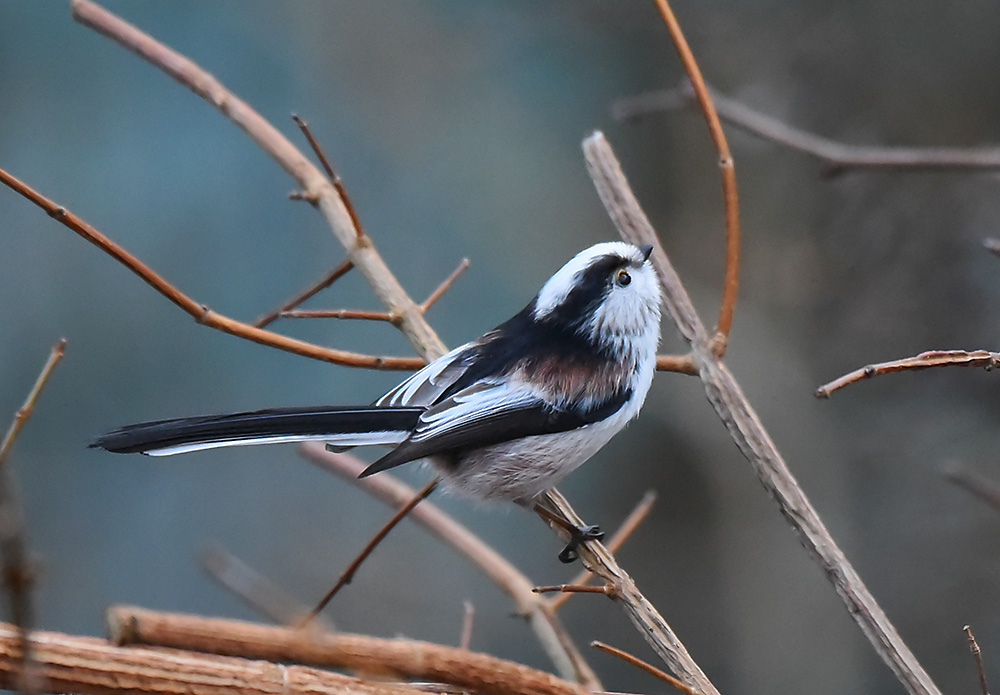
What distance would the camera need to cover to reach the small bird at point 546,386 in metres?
1.02

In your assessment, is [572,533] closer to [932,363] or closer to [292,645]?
[932,363]

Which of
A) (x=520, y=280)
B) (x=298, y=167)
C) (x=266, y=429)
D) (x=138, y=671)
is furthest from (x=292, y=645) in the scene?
(x=520, y=280)

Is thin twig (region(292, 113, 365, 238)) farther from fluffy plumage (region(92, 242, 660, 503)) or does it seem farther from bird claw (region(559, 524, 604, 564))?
bird claw (region(559, 524, 604, 564))

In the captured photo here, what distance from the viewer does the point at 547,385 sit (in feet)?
3.45

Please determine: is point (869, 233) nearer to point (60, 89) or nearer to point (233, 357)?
point (233, 357)

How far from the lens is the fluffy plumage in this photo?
40.1 inches

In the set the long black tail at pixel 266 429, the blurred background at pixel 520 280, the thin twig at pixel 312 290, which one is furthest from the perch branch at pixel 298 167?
the blurred background at pixel 520 280

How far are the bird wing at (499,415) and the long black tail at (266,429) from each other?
0.13 feet

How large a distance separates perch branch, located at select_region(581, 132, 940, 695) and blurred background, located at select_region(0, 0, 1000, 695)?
3.68 feet

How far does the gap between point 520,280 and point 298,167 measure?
117cm

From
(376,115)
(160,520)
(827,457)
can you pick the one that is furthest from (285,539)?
(827,457)

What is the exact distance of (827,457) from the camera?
2477 mm

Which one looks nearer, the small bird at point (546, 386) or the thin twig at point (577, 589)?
the thin twig at point (577, 589)

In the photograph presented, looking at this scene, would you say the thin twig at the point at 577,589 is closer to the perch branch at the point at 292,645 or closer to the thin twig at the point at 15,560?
the perch branch at the point at 292,645
